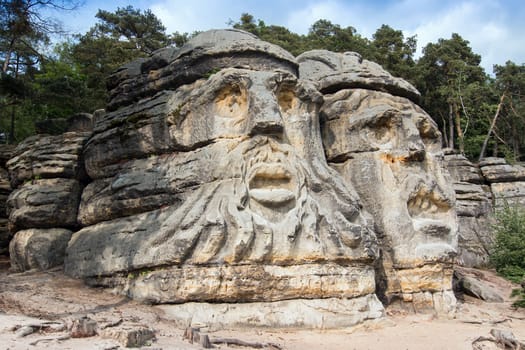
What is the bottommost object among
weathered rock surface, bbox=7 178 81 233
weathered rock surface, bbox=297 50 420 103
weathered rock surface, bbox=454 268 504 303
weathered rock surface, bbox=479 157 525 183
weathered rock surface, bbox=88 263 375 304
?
weathered rock surface, bbox=454 268 504 303

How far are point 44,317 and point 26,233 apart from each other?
180 inches

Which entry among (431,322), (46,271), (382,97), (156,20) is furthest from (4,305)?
(156,20)

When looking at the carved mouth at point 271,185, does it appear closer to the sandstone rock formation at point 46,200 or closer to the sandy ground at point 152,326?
the sandy ground at point 152,326

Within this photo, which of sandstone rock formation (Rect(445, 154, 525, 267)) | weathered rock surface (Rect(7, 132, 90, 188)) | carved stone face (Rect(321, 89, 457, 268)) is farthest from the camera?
sandstone rock formation (Rect(445, 154, 525, 267))

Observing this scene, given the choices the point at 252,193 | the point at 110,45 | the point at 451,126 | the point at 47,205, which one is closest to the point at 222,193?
the point at 252,193

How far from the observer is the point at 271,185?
856 cm

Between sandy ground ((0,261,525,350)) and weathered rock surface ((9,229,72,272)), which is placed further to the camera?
weathered rock surface ((9,229,72,272))

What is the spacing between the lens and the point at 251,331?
23.4 ft

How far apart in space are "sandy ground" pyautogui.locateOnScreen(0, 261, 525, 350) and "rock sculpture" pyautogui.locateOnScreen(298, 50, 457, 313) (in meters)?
0.78

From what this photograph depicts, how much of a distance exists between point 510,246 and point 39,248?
12.6 metres

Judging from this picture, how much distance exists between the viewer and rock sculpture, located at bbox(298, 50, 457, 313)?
9.47 meters

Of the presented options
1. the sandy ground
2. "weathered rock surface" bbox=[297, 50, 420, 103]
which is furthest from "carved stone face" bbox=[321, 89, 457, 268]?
the sandy ground

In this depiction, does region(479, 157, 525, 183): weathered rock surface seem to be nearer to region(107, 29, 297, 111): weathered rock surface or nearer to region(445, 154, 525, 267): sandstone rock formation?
region(445, 154, 525, 267): sandstone rock formation

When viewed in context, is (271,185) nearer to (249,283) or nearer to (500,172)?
(249,283)
